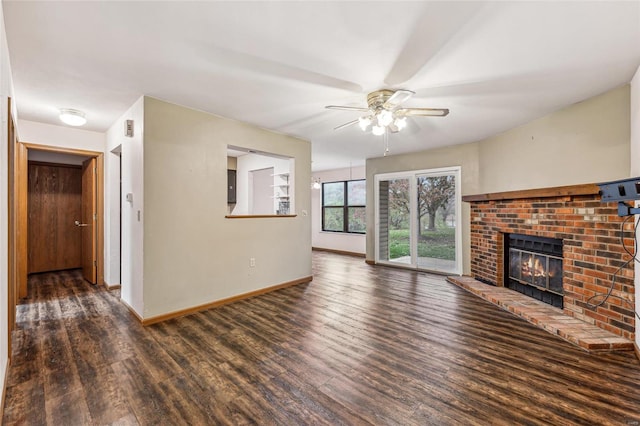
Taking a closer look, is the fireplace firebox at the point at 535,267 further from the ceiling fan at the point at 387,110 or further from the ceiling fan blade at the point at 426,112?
the ceiling fan at the point at 387,110

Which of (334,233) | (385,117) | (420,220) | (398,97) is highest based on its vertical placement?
(398,97)

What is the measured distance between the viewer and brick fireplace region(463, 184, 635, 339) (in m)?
2.58

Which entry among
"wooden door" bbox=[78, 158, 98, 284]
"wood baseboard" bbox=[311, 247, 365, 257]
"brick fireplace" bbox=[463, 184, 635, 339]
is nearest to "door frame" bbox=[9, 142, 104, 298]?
"wooden door" bbox=[78, 158, 98, 284]

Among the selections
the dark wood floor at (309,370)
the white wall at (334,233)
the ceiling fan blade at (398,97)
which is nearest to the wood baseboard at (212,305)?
the dark wood floor at (309,370)

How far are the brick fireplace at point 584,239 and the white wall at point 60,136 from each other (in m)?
6.07

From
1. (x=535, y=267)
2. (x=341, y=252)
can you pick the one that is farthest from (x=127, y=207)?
(x=341, y=252)

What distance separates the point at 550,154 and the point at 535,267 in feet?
4.79

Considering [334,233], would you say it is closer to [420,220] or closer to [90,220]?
[420,220]

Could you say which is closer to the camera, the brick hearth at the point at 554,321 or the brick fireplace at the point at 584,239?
the brick hearth at the point at 554,321

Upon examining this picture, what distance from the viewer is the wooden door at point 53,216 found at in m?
5.09

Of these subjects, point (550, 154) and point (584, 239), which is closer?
point (584, 239)

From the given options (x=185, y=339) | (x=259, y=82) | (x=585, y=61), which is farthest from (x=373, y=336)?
(x=585, y=61)

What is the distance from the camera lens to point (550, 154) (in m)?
3.55

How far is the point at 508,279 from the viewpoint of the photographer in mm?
4199
